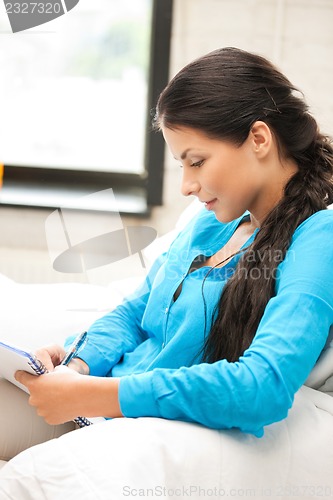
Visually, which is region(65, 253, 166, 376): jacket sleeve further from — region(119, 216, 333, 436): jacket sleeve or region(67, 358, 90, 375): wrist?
region(119, 216, 333, 436): jacket sleeve

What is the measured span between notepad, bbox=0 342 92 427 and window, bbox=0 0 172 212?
171 cm

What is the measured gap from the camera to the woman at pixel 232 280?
40.1 inches

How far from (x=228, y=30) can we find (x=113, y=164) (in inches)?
28.5

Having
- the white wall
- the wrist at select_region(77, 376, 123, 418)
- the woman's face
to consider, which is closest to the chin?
the woman's face

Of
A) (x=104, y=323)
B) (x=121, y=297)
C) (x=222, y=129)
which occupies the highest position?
(x=222, y=129)

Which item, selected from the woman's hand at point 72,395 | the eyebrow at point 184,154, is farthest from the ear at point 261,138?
the woman's hand at point 72,395

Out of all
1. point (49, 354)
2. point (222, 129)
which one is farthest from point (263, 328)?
point (49, 354)

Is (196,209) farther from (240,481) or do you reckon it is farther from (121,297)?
(240,481)

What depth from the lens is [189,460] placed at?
99 centimetres

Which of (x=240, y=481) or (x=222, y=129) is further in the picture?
(x=222, y=129)

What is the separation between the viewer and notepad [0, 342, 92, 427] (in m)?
1.11

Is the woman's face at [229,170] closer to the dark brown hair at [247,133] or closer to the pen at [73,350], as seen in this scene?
the dark brown hair at [247,133]

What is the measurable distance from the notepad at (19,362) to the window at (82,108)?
171 cm

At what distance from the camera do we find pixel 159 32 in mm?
2791
